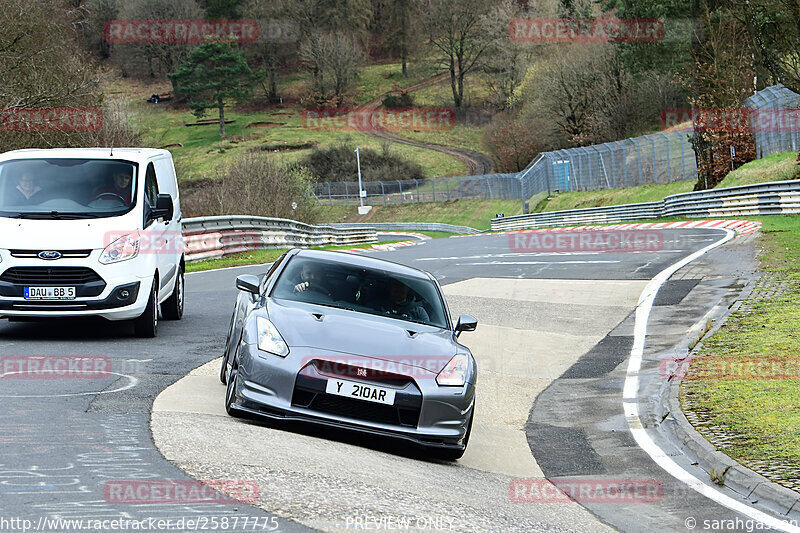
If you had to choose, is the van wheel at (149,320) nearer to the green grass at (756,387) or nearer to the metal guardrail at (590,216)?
the green grass at (756,387)

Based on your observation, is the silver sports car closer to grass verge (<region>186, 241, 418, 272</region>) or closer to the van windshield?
the van windshield

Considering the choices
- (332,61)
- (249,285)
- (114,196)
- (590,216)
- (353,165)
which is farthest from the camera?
(332,61)

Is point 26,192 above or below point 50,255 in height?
above

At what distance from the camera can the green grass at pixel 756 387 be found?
8188mm

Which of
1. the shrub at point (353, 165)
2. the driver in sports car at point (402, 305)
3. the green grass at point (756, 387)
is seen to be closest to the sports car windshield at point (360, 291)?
the driver in sports car at point (402, 305)

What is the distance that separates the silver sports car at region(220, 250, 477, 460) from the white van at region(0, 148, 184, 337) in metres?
3.22

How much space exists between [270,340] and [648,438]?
372 centimetres

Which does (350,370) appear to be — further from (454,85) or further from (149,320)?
(454,85)

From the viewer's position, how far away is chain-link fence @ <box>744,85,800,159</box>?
40062 millimetres

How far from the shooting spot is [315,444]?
7.40 m

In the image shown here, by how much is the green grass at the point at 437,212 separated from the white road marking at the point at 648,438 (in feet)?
183

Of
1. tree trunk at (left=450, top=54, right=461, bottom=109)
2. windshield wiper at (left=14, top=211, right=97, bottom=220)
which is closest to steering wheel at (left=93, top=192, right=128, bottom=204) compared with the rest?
windshield wiper at (left=14, top=211, right=97, bottom=220)

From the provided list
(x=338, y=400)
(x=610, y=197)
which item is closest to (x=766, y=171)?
(x=610, y=197)

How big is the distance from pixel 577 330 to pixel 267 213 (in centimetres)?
2596
